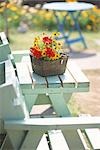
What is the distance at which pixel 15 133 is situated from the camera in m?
3.12

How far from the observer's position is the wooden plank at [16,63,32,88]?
3664 mm

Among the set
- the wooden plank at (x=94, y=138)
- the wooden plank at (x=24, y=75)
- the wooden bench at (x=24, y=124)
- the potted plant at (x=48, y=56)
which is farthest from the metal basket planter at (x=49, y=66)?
the wooden plank at (x=94, y=138)

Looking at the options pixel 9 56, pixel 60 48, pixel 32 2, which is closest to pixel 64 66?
pixel 60 48

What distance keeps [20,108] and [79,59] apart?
5142 millimetres

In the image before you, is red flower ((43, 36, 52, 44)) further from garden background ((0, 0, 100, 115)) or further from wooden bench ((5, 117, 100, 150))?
garden background ((0, 0, 100, 115))

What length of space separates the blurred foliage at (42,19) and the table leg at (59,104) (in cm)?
695

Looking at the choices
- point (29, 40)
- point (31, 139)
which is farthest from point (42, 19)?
point (31, 139)

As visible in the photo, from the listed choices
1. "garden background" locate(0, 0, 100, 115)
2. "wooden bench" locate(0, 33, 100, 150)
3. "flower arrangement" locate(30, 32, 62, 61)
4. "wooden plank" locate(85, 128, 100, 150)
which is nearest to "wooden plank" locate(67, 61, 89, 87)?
"flower arrangement" locate(30, 32, 62, 61)

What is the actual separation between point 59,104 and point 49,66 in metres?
0.35

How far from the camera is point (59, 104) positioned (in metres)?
3.84

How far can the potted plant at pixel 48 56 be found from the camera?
374cm

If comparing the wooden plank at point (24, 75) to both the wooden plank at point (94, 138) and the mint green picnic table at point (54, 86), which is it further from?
the wooden plank at point (94, 138)

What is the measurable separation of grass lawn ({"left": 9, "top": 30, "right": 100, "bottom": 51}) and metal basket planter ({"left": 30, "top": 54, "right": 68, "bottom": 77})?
4693mm

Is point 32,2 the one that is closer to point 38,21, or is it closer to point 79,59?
point 38,21
